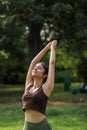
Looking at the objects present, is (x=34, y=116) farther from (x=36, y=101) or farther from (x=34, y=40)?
(x=34, y=40)

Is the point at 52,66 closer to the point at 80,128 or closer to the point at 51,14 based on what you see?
the point at 80,128

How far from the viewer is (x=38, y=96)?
557 cm

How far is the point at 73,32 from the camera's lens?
720 inches

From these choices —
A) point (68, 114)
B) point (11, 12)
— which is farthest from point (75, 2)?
point (68, 114)

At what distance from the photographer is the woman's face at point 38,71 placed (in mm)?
5671

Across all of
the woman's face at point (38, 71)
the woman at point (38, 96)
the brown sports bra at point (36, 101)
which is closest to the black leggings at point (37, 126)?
the woman at point (38, 96)

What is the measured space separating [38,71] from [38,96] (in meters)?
0.32

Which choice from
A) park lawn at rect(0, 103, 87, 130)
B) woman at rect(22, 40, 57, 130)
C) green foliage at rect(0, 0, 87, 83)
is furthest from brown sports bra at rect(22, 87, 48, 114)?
green foliage at rect(0, 0, 87, 83)

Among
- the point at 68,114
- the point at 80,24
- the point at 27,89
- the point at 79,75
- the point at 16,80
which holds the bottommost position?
the point at 16,80

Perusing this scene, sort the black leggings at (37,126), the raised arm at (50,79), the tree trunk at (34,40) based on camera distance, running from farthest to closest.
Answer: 1. the tree trunk at (34,40)
2. the raised arm at (50,79)
3. the black leggings at (37,126)

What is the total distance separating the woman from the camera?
551 centimetres

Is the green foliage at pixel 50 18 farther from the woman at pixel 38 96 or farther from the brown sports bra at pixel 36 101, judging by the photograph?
the brown sports bra at pixel 36 101

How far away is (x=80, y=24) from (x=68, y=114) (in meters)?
4.90

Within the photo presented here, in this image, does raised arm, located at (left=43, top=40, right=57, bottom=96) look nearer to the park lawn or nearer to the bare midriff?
the bare midriff
